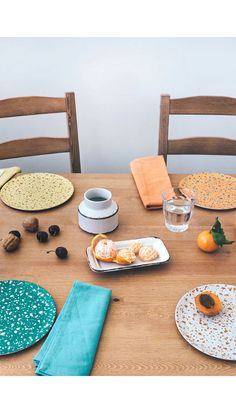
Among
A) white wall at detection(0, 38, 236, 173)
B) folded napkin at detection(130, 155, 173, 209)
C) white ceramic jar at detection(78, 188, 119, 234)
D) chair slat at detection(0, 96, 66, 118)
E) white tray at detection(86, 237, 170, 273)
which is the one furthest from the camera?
white wall at detection(0, 38, 236, 173)

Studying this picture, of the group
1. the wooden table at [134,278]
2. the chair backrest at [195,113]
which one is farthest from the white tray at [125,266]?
the chair backrest at [195,113]

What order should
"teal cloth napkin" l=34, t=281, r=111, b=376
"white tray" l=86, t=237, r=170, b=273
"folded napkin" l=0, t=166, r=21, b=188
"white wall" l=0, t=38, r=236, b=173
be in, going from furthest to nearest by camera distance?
"white wall" l=0, t=38, r=236, b=173
"folded napkin" l=0, t=166, r=21, b=188
"white tray" l=86, t=237, r=170, b=273
"teal cloth napkin" l=34, t=281, r=111, b=376

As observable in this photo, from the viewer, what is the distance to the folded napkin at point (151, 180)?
1251 mm

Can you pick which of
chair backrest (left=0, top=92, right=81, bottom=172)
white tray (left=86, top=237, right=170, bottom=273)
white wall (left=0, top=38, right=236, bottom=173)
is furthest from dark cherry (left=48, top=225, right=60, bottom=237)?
white wall (left=0, top=38, right=236, bottom=173)

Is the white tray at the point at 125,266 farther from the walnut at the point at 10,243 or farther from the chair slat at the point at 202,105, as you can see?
the chair slat at the point at 202,105

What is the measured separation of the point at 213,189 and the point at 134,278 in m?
0.49

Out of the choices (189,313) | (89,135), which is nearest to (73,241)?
(189,313)

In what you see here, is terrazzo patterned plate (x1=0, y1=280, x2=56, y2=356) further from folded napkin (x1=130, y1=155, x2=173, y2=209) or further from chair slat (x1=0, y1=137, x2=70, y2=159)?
chair slat (x1=0, y1=137, x2=70, y2=159)

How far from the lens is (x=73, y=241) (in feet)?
3.61

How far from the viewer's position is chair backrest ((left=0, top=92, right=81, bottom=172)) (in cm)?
155

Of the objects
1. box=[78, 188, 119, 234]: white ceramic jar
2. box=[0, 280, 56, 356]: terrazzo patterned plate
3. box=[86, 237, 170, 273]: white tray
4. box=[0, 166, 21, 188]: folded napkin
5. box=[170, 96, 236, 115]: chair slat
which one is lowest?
box=[0, 280, 56, 356]: terrazzo patterned plate

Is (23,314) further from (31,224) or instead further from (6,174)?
(6,174)

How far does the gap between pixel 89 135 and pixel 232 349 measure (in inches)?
62.1

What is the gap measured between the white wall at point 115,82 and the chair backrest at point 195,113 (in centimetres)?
58
